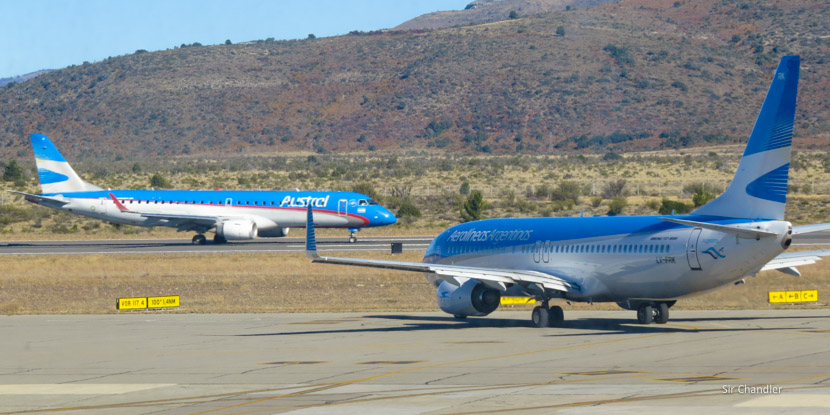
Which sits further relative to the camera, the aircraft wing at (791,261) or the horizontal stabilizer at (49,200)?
the horizontal stabilizer at (49,200)

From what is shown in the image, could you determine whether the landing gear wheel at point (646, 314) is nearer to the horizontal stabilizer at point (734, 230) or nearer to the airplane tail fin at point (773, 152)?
the horizontal stabilizer at point (734, 230)

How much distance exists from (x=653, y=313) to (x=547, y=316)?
3035mm

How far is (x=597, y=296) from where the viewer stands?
1184 inches

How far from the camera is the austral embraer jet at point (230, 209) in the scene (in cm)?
6700

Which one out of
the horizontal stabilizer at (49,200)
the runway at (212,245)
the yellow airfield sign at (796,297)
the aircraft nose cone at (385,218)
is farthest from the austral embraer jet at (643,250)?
the horizontal stabilizer at (49,200)

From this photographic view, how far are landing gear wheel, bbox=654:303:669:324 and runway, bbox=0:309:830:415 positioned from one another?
41 cm

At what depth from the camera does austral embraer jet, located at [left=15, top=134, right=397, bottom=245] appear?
220 feet

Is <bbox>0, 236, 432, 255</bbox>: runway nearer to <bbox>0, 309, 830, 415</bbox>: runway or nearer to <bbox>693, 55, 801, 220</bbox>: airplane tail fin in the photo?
<bbox>0, 309, 830, 415</bbox>: runway

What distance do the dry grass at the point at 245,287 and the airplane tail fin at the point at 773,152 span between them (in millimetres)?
7885

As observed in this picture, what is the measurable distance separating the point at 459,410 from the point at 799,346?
11.0 meters

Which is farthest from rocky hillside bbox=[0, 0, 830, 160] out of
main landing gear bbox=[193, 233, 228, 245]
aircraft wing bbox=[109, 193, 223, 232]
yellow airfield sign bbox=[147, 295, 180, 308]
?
yellow airfield sign bbox=[147, 295, 180, 308]

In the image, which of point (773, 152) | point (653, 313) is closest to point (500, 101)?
point (653, 313)

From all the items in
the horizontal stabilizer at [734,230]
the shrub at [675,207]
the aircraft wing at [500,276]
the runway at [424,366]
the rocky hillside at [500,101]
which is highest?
the rocky hillside at [500,101]

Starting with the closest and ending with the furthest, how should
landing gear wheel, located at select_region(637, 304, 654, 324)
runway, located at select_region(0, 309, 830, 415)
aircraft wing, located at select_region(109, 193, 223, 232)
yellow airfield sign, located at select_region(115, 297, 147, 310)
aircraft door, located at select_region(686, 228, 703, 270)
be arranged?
runway, located at select_region(0, 309, 830, 415) → aircraft door, located at select_region(686, 228, 703, 270) → landing gear wheel, located at select_region(637, 304, 654, 324) → yellow airfield sign, located at select_region(115, 297, 147, 310) → aircraft wing, located at select_region(109, 193, 223, 232)
